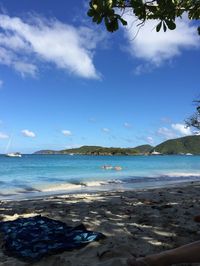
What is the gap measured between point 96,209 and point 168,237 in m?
3.01

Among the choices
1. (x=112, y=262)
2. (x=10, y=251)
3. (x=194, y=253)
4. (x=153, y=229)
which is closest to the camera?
(x=194, y=253)

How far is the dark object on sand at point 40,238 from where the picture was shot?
5.62m

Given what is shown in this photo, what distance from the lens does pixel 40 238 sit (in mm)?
6082

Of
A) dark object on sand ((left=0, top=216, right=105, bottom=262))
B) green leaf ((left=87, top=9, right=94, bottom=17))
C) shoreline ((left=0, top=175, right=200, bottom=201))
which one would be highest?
green leaf ((left=87, top=9, right=94, bottom=17))

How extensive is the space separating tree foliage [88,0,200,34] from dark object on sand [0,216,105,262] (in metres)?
3.00

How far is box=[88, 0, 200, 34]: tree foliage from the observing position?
4.58 meters

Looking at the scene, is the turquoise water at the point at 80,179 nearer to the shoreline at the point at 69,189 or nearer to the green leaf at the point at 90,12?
the shoreline at the point at 69,189

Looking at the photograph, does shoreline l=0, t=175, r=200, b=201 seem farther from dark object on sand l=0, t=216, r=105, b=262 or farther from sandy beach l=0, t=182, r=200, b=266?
dark object on sand l=0, t=216, r=105, b=262

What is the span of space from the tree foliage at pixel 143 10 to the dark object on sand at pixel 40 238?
118 inches

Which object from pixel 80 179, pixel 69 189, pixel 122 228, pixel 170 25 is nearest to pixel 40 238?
pixel 122 228

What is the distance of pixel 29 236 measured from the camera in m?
6.23

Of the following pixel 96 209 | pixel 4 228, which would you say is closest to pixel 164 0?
pixel 4 228

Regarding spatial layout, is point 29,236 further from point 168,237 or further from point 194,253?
point 194,253

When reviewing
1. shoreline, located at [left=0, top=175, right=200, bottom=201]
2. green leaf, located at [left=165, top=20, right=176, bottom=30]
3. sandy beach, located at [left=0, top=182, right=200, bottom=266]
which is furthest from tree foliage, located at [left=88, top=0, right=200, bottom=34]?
shoreline, located at [left=0, top=175, right=200, bottom=201]
